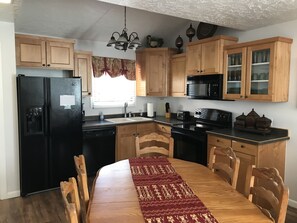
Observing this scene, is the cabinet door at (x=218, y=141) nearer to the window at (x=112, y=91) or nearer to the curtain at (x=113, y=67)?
the window at (x=112, y=91)

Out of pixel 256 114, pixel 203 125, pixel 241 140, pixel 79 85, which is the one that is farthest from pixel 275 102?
pixel 79 85

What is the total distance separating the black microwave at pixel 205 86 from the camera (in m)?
3.59

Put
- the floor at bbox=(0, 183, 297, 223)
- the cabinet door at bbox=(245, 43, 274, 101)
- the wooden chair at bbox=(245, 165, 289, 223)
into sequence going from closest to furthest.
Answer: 1. the wooden chair at bbox=(245, 165, 289, 223)
2. the floor at bbox=(0, 183, 297, 223)
3. the cabinet door at bbox=(245, 43, 274, 101)

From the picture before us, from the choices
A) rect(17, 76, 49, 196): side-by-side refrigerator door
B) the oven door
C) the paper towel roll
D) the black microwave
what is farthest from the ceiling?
the oven door

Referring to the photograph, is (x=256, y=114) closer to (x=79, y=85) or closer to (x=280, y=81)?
A: (x=280, y=81)

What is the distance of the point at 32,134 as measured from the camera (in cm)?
334

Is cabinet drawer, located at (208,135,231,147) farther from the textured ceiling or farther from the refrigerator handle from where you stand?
the refrigerator handle

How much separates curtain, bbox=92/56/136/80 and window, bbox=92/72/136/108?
0.29 feet

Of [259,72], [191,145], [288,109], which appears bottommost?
[191,145]

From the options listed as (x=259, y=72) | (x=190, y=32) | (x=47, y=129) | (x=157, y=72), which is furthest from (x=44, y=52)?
(x=259, y=72)

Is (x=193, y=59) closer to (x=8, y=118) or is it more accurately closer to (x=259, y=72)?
(x=259, y=72)

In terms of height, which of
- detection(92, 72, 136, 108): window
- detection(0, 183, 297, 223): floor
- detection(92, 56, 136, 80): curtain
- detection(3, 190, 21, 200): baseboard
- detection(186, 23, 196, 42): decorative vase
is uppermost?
detection(186, 23, 196, 42): decorative vase

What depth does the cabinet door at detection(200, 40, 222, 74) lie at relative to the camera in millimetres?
3523

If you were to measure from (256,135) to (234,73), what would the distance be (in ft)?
3.02
